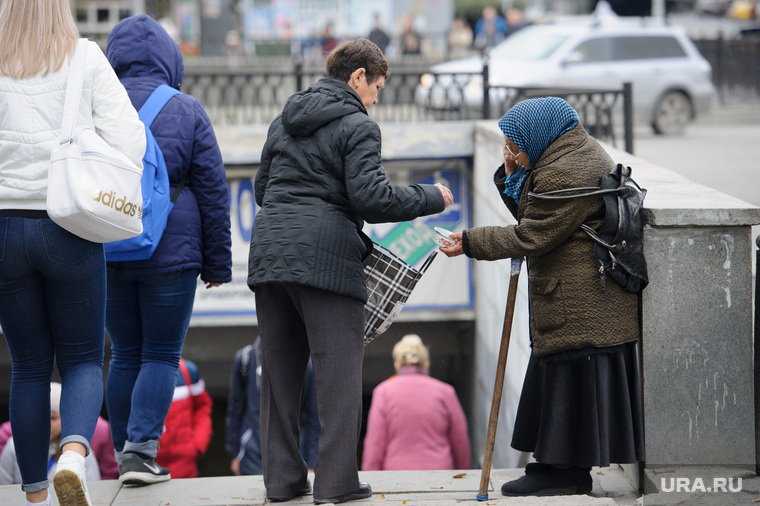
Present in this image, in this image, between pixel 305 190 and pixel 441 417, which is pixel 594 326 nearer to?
pixel 305 190

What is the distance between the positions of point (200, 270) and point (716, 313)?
215 centimetres

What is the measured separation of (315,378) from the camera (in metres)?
3.35

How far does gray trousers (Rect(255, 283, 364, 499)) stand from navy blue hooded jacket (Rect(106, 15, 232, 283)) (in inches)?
18.7

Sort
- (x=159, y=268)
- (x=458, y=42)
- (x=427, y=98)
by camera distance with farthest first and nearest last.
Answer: (x=458, y=42)
(x=427, y=98)
(x=159, y=268)

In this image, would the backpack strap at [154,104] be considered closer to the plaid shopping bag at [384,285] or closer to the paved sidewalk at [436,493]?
the plaid shopping bag at [384,285]

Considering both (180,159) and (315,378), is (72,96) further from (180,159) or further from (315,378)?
(315,378)

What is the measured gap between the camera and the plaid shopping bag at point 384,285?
349 cm

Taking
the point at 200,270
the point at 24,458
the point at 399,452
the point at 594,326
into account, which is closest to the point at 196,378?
the point at 399,452

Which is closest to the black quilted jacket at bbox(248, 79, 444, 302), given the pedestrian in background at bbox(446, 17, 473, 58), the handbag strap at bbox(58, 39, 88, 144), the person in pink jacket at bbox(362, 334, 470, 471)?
the handbag strap at bbox(58, 39, 88, 144)

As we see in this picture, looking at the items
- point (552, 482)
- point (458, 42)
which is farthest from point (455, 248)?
point (458, 42)

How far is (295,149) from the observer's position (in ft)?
10.7

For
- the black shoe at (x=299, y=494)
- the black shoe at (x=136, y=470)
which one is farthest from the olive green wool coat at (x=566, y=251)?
the black shoe at (x=136, y=470)

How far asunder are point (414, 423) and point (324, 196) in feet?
9.18

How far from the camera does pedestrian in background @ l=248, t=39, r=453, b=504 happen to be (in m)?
3.21
